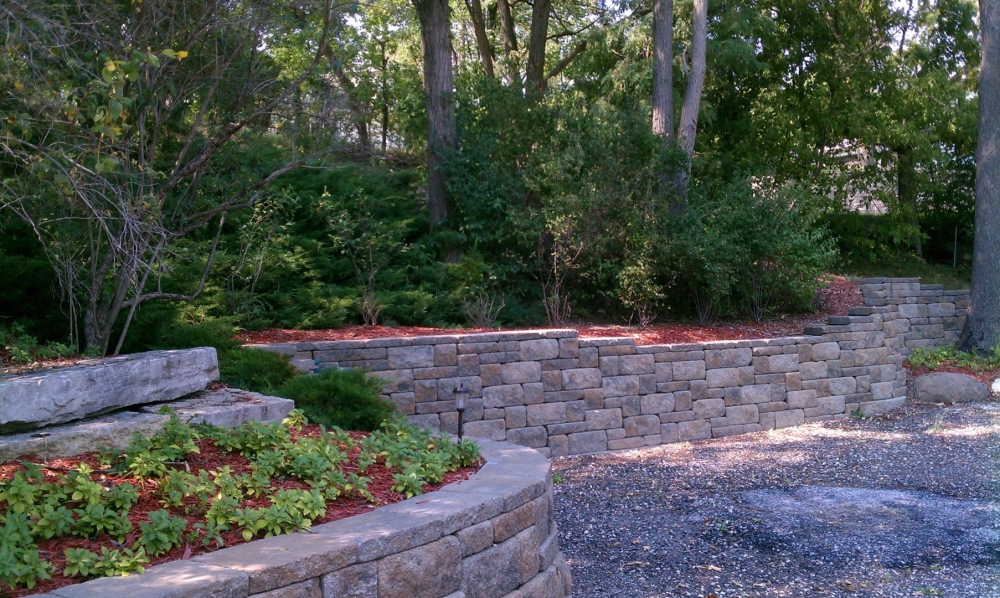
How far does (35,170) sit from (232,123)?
198 centimetres

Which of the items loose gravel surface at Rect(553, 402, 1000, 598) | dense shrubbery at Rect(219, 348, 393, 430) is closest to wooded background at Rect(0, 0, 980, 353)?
dense shrubbery at Rect(219, 348, 393, 430)

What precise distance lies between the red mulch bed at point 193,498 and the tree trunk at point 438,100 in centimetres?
715

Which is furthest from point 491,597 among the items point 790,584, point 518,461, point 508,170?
point 508,170

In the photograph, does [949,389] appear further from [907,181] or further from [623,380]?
[907,181]

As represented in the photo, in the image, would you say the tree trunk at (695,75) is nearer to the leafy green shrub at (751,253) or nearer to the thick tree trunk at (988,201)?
the leafy green shrub at (751,253)

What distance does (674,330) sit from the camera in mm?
10227

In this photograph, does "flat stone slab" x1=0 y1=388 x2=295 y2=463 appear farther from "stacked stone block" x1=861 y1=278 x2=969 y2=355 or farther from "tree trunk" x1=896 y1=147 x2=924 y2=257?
"tree trunk" x1=896 y1=147 x2=924 y2=257

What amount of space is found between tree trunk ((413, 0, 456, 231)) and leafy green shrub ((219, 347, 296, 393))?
5.56m

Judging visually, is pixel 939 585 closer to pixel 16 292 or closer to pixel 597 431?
pixel 597 431

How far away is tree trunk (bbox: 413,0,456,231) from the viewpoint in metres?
11.7

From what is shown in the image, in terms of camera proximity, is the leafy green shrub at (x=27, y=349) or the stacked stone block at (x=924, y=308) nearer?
the leafy green shrub at (x=27, y=349)

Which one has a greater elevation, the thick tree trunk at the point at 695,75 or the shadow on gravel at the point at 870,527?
the thick tree trunk at the point at 695,75

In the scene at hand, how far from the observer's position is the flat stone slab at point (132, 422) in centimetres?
400

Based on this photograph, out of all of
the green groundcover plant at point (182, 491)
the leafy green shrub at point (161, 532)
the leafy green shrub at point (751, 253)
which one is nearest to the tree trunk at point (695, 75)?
the leafy green shrub at point (751, 253)
